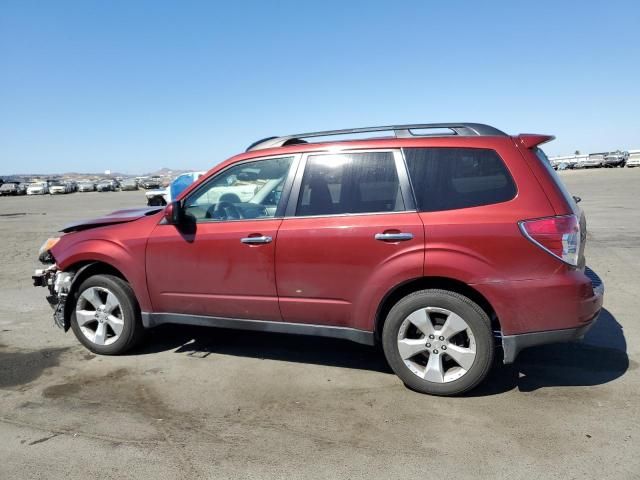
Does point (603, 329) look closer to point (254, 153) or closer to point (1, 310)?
point (254, 153)

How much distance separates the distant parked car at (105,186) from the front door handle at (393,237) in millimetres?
66283

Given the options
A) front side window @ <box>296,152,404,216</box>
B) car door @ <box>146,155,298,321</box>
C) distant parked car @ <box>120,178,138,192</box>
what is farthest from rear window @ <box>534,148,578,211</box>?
distant parked car @ <box>120,178,138,192</box>

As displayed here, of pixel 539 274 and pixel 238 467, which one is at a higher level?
pixel 539 274

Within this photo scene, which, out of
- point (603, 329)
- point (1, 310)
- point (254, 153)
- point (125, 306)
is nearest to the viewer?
point (254, 153)

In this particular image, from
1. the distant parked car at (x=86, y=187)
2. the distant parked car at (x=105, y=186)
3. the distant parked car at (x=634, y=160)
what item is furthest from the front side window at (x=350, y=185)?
the distant parked car at (x=86, y=187)

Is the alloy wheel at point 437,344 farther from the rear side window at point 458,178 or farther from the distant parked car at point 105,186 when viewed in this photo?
the distant parked car at point 105,186

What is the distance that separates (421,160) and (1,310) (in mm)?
5723

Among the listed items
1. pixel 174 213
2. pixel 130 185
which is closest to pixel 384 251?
pixel 174 213

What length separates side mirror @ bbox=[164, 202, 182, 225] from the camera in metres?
4.28

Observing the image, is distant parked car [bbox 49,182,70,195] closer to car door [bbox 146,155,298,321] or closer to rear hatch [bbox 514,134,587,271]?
car door [bbox 146,155,298,321]

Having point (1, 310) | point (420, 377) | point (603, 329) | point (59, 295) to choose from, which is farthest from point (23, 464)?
point (603, 329)

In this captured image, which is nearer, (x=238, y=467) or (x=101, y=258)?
(x=238, y=467)

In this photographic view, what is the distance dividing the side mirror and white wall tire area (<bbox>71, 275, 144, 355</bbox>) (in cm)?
86

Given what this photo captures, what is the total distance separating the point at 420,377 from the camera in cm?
370
